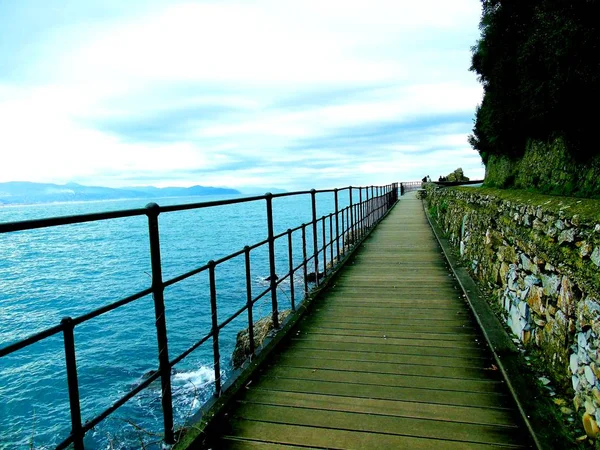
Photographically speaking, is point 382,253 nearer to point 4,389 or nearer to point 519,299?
point 519,299

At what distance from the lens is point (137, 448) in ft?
34.0

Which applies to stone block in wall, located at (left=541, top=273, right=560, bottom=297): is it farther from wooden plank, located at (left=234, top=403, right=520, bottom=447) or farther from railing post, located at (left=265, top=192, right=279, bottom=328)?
railing post, located at (left=265, top=192, right=279, bottom=328)

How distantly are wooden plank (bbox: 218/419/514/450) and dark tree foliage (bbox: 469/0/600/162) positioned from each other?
699cm

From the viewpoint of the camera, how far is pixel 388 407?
2.77 meters

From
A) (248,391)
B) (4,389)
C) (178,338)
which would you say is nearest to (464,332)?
(248,391)

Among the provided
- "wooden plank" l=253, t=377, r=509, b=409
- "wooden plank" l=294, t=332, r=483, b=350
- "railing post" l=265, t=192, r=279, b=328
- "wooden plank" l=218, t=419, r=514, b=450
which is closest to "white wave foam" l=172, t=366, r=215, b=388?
"railing post" l=265, t=192, r=279, b=328

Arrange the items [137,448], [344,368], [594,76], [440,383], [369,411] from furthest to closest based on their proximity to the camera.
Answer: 1. [137,448]
2. [594,76]
3. [344,368]
4. [440,383]
5. [369,411]

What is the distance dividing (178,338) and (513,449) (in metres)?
17.4

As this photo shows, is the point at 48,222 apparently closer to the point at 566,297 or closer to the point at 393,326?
the point at 566,297

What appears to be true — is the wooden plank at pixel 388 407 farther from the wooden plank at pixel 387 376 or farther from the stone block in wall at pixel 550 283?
the stone block in wall at pixel 550 283

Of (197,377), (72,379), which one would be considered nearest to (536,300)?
(72,379)

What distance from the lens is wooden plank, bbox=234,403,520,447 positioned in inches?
95.0

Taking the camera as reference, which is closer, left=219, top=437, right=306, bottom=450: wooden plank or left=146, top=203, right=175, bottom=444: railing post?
left=146, top=203, right=175, bottom=444: railing post

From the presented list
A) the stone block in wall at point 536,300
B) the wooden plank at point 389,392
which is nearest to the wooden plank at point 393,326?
the stone block in wall at point 536,300
